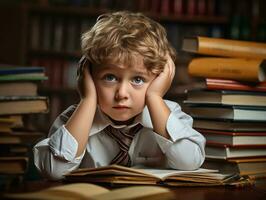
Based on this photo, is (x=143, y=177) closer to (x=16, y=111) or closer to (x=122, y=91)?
(x=122, y=91)

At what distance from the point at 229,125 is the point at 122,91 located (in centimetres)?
36

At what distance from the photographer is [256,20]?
3.83 meters

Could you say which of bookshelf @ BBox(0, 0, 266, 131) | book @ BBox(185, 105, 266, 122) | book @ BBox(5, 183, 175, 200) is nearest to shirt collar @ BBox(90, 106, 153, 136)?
book @ BBox(185, 105, 266, 122)

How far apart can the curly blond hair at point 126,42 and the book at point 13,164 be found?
277 mm

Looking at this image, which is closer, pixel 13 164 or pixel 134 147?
pixel 13 164

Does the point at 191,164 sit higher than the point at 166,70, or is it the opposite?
the point at 166,70

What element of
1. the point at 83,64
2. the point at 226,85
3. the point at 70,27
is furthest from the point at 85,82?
the point at 70,27

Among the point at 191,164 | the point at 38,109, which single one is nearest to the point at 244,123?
the point at 191,164

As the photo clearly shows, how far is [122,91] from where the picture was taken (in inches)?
46.1

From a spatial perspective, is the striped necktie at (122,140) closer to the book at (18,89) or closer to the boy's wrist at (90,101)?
the boy's wrist at (90,101)

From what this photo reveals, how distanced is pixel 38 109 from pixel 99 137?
0.17m

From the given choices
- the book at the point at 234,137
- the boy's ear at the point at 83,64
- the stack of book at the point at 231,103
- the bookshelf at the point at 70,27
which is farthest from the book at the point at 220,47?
the bookshelf at the point at 70,27

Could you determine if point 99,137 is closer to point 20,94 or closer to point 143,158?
point 143,158

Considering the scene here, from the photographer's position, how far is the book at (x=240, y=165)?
1.35 m
